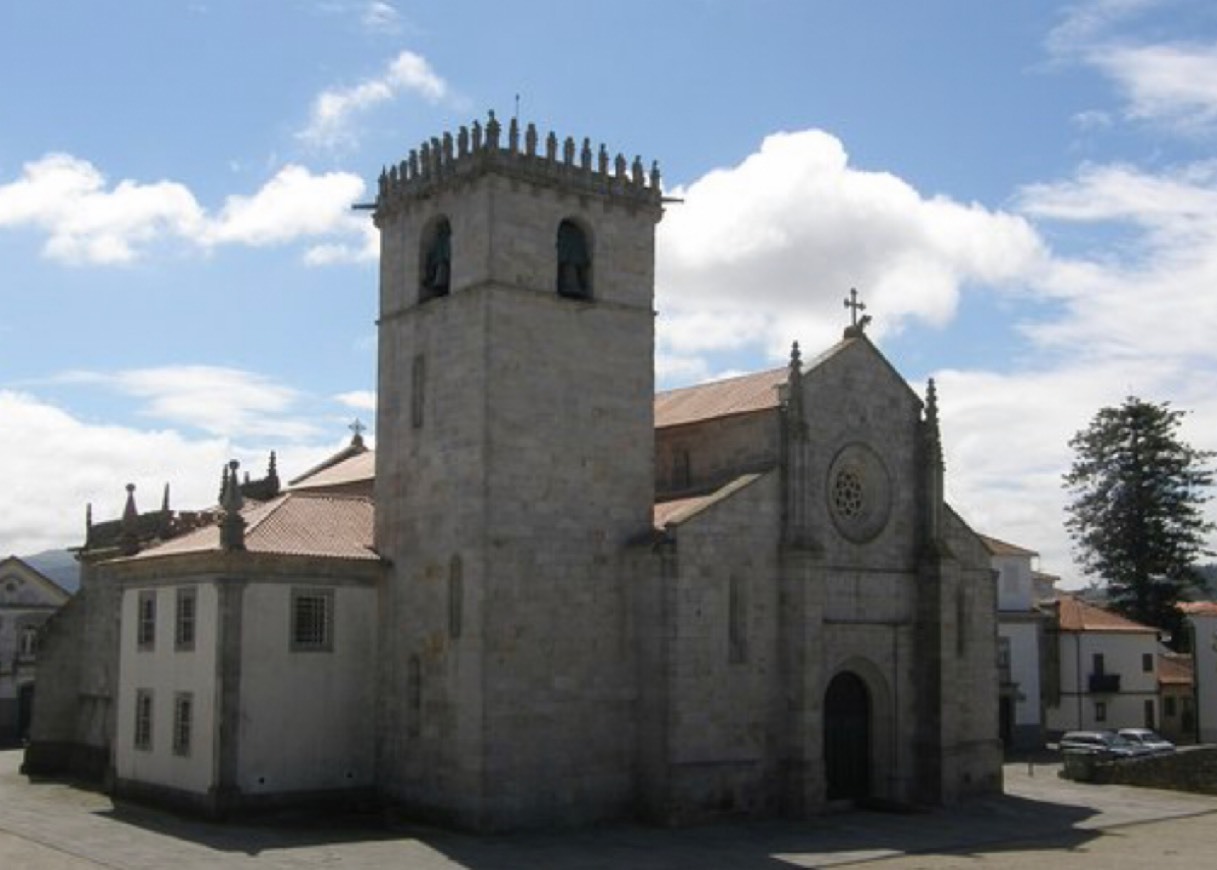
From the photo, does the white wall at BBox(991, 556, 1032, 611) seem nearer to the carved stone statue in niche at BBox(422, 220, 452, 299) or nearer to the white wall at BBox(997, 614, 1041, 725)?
the white wall at BBox(997, 614, 1041, 725)

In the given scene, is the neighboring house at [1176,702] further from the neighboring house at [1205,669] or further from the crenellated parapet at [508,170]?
the crenellated parapet at [508,170]

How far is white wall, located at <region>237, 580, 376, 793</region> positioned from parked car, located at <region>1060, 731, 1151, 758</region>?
1063 inches

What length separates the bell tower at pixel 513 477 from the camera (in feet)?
104

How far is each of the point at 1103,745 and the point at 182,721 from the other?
33.4m

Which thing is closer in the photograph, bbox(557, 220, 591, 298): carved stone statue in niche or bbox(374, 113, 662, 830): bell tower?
bbox(374, 113, 662, 830): bell tower

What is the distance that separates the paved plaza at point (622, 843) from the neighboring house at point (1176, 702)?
29376 millimetres

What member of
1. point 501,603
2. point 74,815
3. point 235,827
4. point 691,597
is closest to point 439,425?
point 501,603

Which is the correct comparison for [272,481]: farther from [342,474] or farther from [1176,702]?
[1176,702]

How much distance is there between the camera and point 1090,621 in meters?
62.4

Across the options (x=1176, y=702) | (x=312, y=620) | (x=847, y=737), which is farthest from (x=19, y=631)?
(x=1176, y=702)

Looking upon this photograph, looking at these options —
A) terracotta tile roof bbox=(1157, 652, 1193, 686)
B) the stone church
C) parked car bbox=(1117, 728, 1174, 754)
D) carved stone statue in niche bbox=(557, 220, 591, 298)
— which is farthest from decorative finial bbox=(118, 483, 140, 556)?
terracotta tile roof bbox=(1157, 652, 1193, 686)

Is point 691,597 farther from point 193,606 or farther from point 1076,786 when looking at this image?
point 1076,786

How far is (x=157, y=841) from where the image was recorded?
2909 centimetres

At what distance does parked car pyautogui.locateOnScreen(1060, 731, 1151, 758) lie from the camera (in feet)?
164
